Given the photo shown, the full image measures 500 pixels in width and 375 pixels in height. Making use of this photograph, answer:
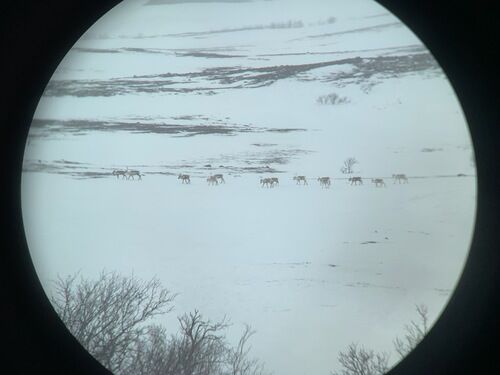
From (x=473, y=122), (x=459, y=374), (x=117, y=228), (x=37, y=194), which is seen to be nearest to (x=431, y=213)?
(x=473, y=122)

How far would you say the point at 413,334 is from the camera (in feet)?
4.81

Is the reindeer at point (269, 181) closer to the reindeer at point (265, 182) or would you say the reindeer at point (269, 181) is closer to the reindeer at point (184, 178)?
the reindeer at point (265, 182)

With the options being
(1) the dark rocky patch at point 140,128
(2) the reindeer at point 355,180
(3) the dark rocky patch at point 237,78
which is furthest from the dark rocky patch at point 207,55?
(2) the reindeer at point 355,180

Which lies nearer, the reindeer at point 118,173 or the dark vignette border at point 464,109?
the dark vignette border at point 464,109

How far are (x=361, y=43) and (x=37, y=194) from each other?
3.23 feet

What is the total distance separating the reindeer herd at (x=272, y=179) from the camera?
1.46 meters

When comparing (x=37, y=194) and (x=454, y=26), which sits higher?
(x=454, y=26)

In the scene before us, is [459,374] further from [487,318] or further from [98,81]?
[98,81]

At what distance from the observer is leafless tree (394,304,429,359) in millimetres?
1467

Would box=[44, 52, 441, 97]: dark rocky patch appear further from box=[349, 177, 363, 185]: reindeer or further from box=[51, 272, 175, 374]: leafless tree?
box=[51, 272, 175, 374]: leafless tree

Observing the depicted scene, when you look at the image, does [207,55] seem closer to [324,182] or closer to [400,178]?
[324,182]

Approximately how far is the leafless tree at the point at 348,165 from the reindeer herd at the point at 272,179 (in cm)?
2

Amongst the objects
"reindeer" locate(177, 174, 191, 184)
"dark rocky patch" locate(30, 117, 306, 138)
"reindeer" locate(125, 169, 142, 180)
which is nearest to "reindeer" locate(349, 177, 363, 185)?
"dark rocky patch" locate(30, 117, 306, 138)

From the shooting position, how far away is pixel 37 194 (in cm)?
161
